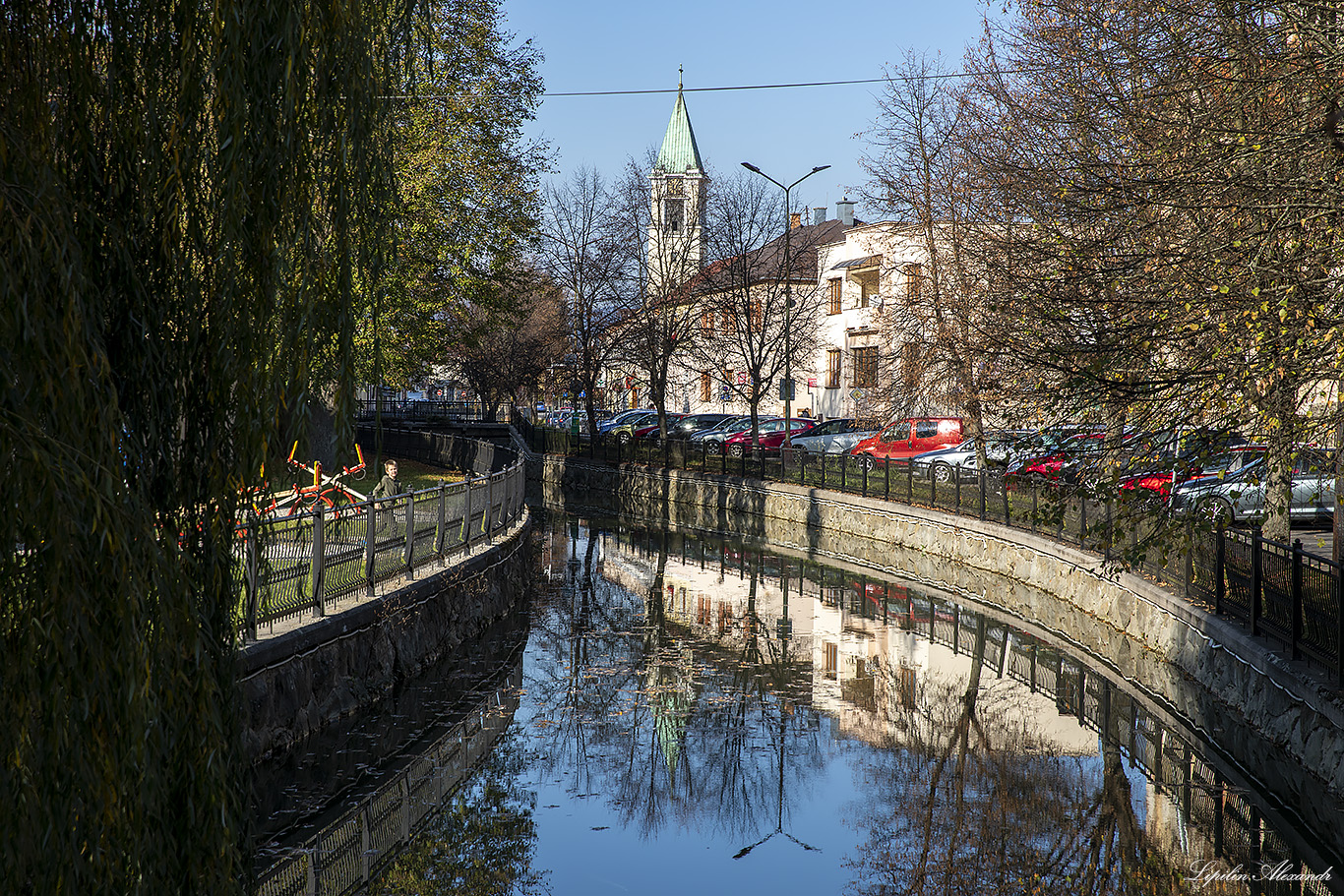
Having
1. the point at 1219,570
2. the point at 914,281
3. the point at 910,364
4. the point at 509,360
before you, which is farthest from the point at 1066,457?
the point at 509,360

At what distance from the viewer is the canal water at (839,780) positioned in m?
8.67

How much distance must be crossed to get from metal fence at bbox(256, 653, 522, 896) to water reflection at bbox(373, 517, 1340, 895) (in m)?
0.54

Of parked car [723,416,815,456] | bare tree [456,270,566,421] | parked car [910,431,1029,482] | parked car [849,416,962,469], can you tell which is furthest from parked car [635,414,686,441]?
parked car [910,431,1029,482]

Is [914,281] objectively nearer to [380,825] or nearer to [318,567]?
[318,567]

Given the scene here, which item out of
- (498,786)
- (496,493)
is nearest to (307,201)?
(498,786)

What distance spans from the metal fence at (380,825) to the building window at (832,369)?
4916 centimetres

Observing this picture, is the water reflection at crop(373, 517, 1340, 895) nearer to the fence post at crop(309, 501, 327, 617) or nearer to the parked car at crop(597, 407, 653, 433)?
the fence post at crop(309, 501, 327, 617)

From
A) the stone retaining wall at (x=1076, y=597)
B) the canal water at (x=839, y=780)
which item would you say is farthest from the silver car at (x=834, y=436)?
the canal water at (x=839, y=780)

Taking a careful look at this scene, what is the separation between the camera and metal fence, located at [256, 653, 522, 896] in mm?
8094

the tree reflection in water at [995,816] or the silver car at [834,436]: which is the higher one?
the silver car at [834,436]

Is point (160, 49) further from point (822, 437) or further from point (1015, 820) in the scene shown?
point (822, 437)

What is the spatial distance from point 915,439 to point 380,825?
102 feet

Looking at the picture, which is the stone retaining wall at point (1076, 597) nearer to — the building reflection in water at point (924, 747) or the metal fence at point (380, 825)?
the building reflection in water at point (924, 747)

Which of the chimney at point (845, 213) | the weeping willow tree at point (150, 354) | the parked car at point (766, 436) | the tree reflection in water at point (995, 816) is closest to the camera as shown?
the weeping willow tree at point (150, 354)
